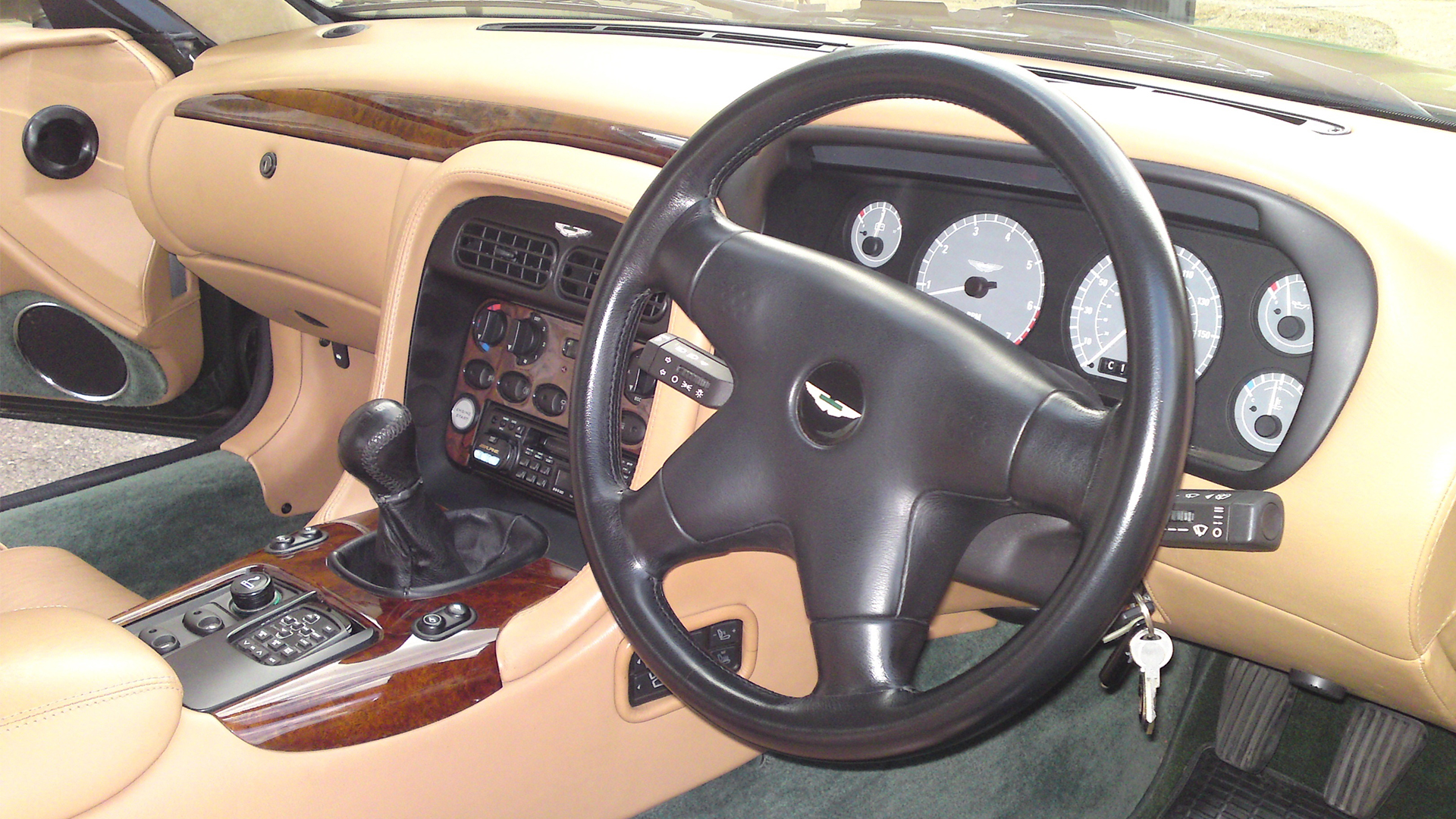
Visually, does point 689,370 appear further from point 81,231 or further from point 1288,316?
point 81,231

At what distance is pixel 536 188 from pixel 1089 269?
25.4 inches

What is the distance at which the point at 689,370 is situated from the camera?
3.28 ft

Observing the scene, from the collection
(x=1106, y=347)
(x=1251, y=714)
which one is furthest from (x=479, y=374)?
(x=1251, y=714)

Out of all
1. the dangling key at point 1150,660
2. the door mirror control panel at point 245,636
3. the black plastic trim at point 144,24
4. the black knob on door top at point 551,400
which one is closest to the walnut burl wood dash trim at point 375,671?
the door mirror control panel at point 245,636

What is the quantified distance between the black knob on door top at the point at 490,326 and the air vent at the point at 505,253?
0.33ft

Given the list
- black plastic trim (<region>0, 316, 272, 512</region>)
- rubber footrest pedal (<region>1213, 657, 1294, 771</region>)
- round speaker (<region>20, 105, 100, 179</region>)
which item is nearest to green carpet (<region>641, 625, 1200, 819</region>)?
rubber footrest pedal (<region>1213, 657, 1294, 771</region>)

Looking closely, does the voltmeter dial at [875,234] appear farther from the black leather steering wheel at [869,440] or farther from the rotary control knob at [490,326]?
the rotary control knob at [490,326]

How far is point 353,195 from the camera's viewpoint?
1.76m

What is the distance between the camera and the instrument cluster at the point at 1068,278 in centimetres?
101

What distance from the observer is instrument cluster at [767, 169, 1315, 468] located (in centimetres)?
101

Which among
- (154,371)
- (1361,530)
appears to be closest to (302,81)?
(154,371)

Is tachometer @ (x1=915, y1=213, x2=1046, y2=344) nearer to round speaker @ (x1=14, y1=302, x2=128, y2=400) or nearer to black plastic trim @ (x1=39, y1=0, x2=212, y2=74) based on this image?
black plastic trim @ (x1=39, y1=0, x2=212, y2=74)

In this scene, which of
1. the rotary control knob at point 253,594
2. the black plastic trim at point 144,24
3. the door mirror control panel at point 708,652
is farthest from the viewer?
the black plastic trim at point 144,24

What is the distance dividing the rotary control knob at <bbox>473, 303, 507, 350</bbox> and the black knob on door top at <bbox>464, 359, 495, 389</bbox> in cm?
3
